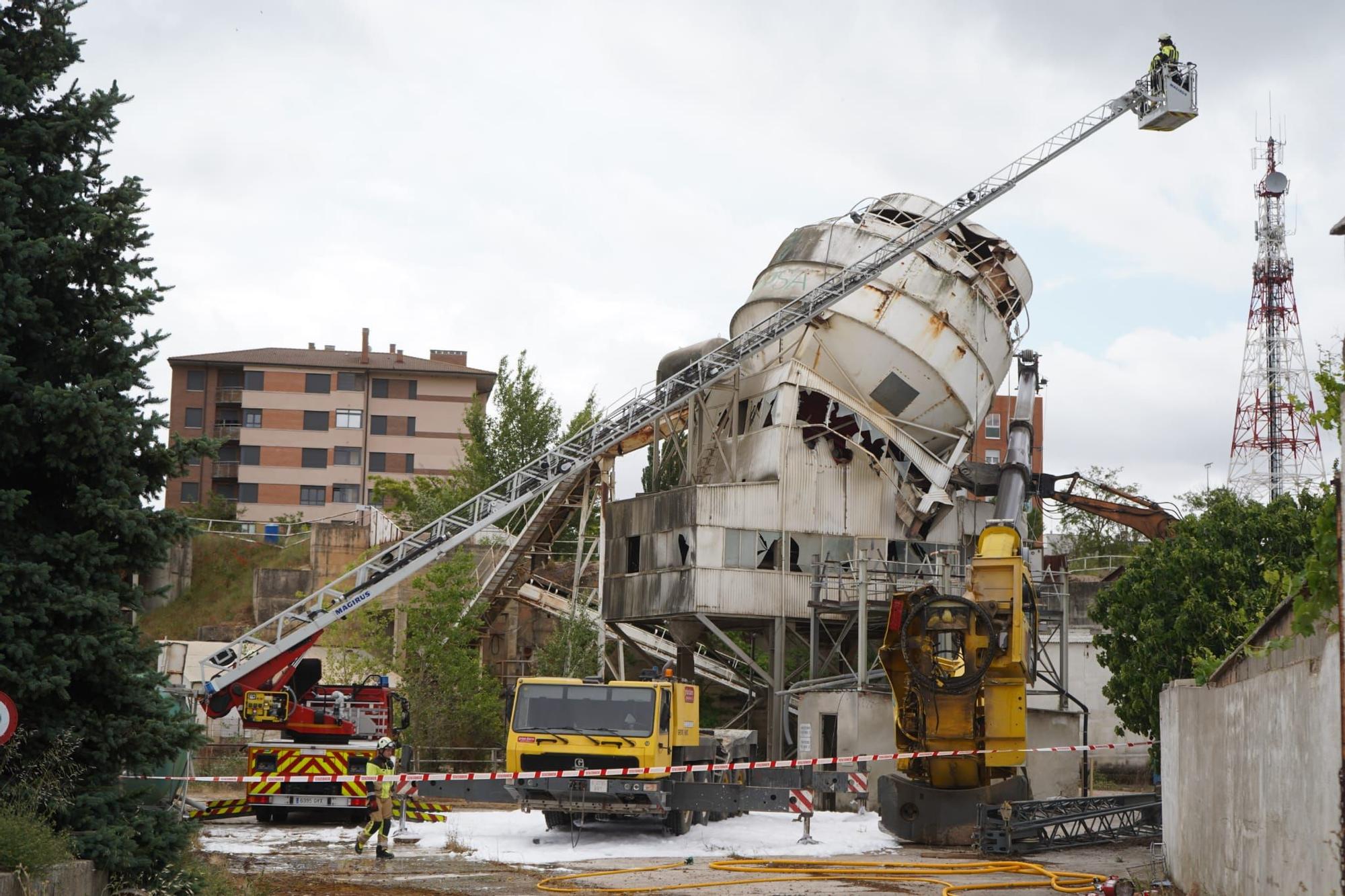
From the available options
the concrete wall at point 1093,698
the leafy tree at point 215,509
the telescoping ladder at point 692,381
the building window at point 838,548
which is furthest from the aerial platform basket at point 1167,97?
the leafy tree at point 215,509

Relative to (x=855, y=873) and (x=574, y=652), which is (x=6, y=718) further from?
(x=574, y=652)

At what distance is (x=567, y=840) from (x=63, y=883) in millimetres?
11589

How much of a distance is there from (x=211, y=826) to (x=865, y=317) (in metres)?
20.2

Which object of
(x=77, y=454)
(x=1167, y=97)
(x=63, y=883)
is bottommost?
(x=63, y=883)

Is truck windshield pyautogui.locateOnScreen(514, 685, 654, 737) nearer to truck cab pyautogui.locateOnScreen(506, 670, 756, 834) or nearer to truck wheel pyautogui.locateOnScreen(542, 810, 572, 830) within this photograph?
truck cab pyautogui.locateOnScreen(506, 670, 756, 834)

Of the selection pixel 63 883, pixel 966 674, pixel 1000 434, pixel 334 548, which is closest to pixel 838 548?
A: pixel 966 674

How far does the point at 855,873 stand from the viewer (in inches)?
714

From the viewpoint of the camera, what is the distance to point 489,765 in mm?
34656

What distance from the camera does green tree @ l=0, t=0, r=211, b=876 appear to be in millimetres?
11750

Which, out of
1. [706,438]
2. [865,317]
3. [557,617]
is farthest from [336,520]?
[865,317]

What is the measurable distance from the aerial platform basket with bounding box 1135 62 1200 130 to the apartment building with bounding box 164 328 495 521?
47356 mm

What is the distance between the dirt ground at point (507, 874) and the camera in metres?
15.9

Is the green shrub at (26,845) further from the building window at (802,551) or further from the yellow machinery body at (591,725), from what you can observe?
the building window at (802,551)

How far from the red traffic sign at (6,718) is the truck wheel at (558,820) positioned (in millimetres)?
12198
